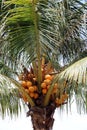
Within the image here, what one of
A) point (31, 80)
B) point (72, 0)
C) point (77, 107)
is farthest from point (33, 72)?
point (72, 0)

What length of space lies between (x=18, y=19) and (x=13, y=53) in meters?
0.62

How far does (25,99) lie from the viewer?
575 centimetres

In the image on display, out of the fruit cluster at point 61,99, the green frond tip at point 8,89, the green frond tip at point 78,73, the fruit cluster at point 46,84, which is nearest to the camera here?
the green frond tip at point 78,73

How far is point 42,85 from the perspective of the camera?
5.60 meters

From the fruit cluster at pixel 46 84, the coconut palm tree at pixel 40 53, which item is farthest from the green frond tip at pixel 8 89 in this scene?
the fruit cluster at pixel 46 84

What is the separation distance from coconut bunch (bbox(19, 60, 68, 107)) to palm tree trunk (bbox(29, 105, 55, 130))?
0.41ft

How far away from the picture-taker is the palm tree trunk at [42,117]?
220 inches

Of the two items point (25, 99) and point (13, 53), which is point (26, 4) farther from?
point (25, 99)

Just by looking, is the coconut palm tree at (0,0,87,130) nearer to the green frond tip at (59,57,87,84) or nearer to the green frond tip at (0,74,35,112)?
the green frond tip at (0,74,35,112)

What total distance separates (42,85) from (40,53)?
0.57 meters

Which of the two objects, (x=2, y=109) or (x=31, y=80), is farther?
(x=31, y=80)

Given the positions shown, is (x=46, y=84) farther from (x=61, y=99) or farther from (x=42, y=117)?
(x=42, y=117)

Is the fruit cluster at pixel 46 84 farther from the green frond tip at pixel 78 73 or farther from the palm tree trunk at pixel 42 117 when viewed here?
the green frond tip at pixel 78 73

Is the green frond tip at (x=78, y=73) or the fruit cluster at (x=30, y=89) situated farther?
the fruit cluster at (x=30, y=89)
